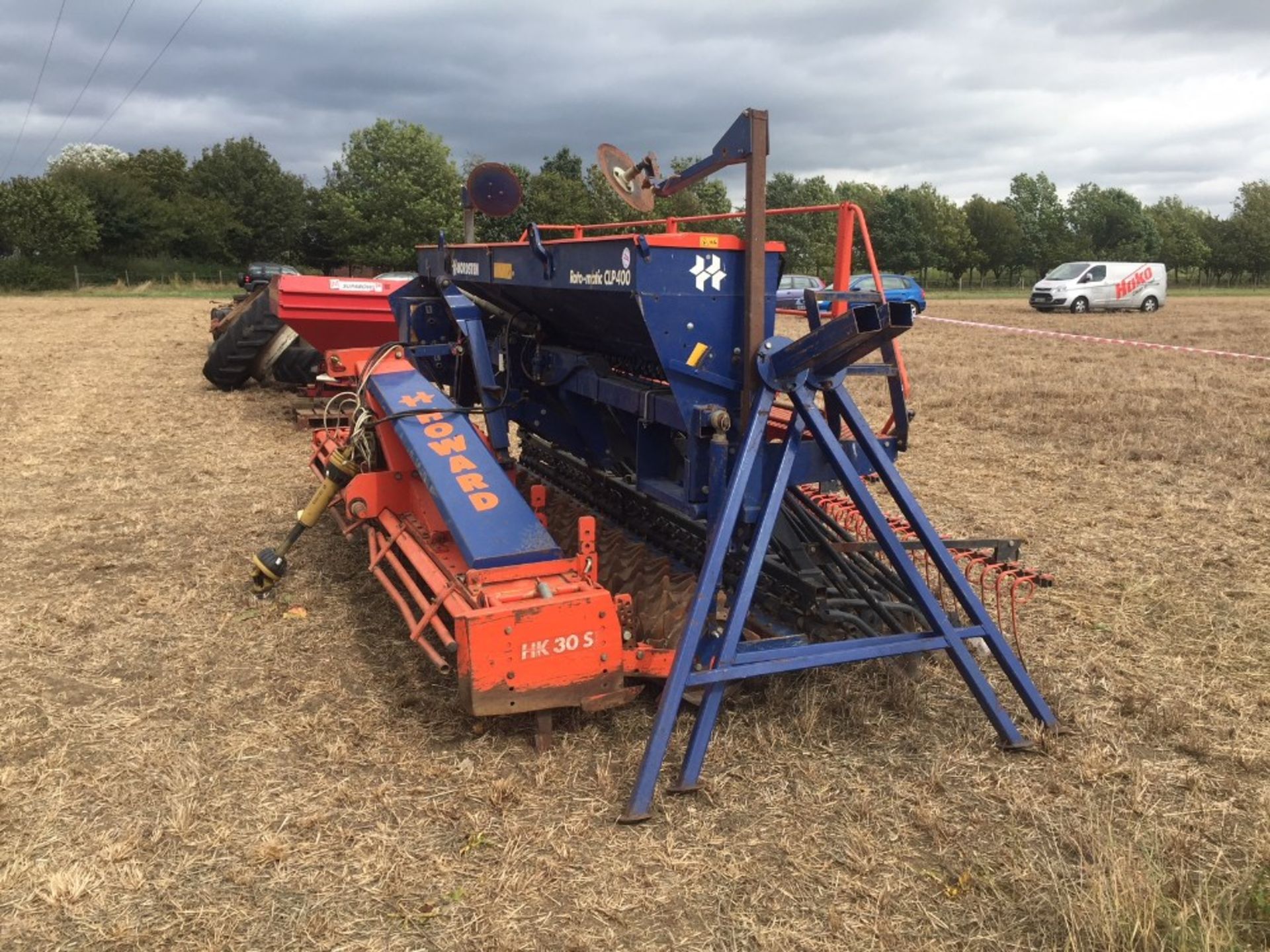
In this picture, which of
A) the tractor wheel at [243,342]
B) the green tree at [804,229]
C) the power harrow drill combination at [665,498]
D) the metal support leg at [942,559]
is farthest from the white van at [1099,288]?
the metal support leg at [942,559]

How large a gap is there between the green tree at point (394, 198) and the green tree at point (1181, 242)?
138 ft

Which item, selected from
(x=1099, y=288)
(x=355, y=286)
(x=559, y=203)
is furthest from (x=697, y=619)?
(x=559, y=203)

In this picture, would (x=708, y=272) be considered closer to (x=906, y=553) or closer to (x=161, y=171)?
(x=906, y=553)

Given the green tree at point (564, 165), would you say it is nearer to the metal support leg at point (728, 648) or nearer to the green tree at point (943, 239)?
the green tree at point (943, 239)

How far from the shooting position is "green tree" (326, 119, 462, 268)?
45406 millimetres

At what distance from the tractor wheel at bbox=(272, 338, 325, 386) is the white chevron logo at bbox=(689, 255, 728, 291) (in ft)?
25.5

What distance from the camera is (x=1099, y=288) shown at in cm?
2622

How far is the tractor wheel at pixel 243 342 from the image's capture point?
10320mm

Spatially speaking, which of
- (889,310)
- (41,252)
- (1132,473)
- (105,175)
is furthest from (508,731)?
(105,175)

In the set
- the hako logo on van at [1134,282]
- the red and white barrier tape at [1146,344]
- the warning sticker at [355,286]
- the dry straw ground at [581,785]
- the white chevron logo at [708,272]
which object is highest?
the hako logo on van at [1134,282]

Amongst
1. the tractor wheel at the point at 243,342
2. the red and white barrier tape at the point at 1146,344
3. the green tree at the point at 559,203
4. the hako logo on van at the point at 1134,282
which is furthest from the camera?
the green tree at the point at 559,203

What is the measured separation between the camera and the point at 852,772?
3066 mm

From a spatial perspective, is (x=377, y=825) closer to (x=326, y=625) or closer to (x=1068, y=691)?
(x=326, y=625)

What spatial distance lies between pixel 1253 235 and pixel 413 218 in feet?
156
